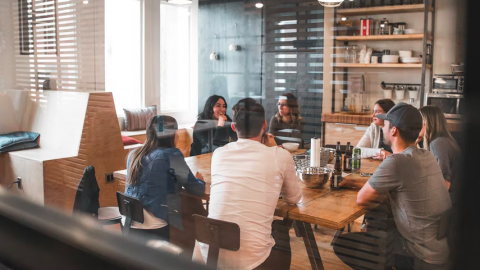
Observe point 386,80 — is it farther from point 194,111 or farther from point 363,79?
point 194,111

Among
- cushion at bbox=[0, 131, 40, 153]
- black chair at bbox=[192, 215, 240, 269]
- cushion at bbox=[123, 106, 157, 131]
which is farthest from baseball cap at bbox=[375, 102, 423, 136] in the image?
cushion at bbox=[0, 131, 40, 153]

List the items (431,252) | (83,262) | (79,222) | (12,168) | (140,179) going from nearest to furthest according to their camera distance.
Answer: (431,252)
(83,262)
(79,222)
(140,179)
(12,168)

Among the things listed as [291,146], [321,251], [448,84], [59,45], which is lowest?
[321,251]

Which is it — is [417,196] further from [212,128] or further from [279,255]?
[212,128]

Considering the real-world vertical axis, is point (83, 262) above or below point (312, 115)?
below

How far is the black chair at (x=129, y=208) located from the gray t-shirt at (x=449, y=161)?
24.1 inches

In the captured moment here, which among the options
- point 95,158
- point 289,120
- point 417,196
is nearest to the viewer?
point 417,196

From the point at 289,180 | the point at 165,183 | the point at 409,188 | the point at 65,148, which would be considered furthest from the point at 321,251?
the point at 65,148

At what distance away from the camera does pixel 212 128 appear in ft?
2.91

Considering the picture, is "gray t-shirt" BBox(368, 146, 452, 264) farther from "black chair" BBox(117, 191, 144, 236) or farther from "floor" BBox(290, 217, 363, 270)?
"black chair" BBox(117, 191, 144, 236)

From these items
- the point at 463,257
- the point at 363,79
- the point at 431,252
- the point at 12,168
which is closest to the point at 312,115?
the point at 363,79

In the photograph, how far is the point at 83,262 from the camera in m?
0.69

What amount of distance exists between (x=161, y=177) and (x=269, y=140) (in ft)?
1.06

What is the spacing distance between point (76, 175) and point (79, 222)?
315 millimetres
